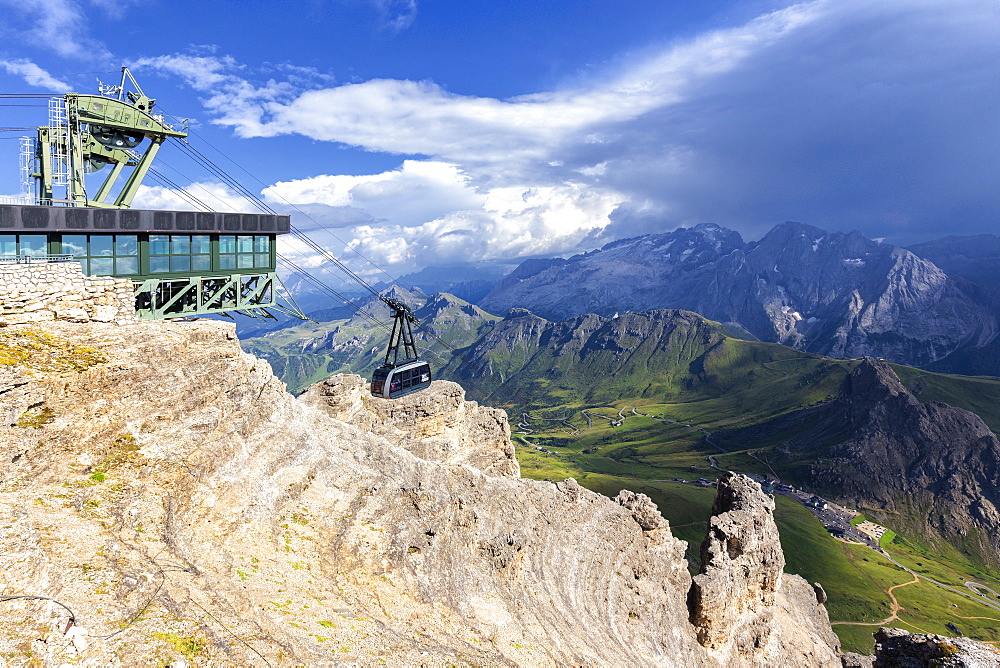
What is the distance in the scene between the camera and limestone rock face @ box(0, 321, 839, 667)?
20.8m

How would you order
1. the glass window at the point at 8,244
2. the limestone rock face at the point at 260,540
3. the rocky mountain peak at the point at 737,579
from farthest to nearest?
the rocky mountain peak at the point at 737,579 < the glass window at the point at 8,244 < the limestone rock face at the point at 260,540

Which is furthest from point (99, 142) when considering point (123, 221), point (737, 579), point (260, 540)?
point (737, 579)

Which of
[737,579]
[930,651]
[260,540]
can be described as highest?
[260,540]

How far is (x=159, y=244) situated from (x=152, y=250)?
35.3 inches

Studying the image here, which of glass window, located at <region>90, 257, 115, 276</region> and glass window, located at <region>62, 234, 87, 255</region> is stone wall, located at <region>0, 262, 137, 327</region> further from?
glass window, located at <region>62, 234, 87, 255</region>

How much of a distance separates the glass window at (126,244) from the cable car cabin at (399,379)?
28973 mm

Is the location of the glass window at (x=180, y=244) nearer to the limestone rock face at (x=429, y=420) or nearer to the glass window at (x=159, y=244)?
the glass window at (x=159, y=244)

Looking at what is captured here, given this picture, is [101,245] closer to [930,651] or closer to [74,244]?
[74,244]

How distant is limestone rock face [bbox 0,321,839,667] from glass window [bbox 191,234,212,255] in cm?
1116

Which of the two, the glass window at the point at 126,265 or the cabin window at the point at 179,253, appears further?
the cabin window at the point at 179,253

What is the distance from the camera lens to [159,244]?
4572 cm

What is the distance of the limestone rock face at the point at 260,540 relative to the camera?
20844 mm

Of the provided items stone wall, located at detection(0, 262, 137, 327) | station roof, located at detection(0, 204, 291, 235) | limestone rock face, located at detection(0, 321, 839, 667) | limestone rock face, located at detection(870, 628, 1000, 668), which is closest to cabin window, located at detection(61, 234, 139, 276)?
station roof, located at detection(0, 204, 291, 235)

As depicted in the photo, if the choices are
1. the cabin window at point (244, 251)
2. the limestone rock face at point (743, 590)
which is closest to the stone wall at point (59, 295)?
the cabin window at point (244, 251)
